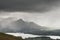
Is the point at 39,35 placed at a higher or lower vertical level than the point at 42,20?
lower

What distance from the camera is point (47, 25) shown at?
615 inches

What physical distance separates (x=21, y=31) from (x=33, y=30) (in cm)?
108

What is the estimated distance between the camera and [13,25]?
55.3 feet

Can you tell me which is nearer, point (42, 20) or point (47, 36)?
point (47, 36)

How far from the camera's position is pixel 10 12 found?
53.3 feet

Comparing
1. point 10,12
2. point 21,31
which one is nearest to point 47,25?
point 21,31

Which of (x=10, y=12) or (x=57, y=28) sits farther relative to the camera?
Answer: (x=10, y=12)

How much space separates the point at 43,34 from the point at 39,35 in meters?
0.50

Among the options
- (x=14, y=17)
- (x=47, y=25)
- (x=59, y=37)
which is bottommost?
(x=59, y=37)

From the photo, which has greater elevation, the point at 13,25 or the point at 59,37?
the point at 13,25

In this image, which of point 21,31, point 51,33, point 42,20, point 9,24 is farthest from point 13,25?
point 51,33

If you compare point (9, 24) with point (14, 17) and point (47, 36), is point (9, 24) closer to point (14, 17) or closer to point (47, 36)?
point (14, 17)

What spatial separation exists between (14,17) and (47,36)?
3724 mm

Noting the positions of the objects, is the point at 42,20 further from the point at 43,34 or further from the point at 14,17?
the point at 14,17
